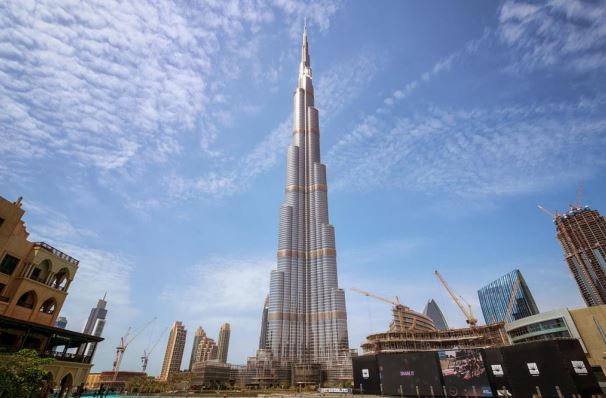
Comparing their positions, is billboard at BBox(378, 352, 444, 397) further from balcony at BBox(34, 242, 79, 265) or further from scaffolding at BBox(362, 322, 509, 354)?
balcony at BBox(34, 242, 79, 265)

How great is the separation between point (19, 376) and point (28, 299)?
26.0m

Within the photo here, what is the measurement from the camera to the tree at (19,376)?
28656 mm

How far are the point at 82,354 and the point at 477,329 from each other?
175243 millimetres

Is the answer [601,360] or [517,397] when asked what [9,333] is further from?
[601,360]

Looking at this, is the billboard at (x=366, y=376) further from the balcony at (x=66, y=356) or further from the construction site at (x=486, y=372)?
the balcony at (x=66, y=356)

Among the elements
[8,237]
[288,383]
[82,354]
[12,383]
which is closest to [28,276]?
[8,237]

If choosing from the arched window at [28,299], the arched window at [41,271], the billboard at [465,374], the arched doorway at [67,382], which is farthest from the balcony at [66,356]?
the billboard at [465,374]

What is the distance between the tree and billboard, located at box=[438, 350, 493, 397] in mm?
91879

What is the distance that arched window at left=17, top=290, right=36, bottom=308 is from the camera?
4900 cm

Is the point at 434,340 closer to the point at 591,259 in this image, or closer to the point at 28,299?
the point at 591,259

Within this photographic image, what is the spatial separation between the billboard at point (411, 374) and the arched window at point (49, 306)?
90.3 metres

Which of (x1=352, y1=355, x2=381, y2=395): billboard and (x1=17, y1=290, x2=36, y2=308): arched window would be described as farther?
(x1=352, y1=355, x2=381, y2=395): billboard

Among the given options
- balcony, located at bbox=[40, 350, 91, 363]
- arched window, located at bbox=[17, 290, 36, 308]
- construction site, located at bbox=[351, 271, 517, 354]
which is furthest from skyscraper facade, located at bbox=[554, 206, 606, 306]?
arched window, located at bbox=[17, 290, 36, 308]

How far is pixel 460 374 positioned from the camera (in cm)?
8656
